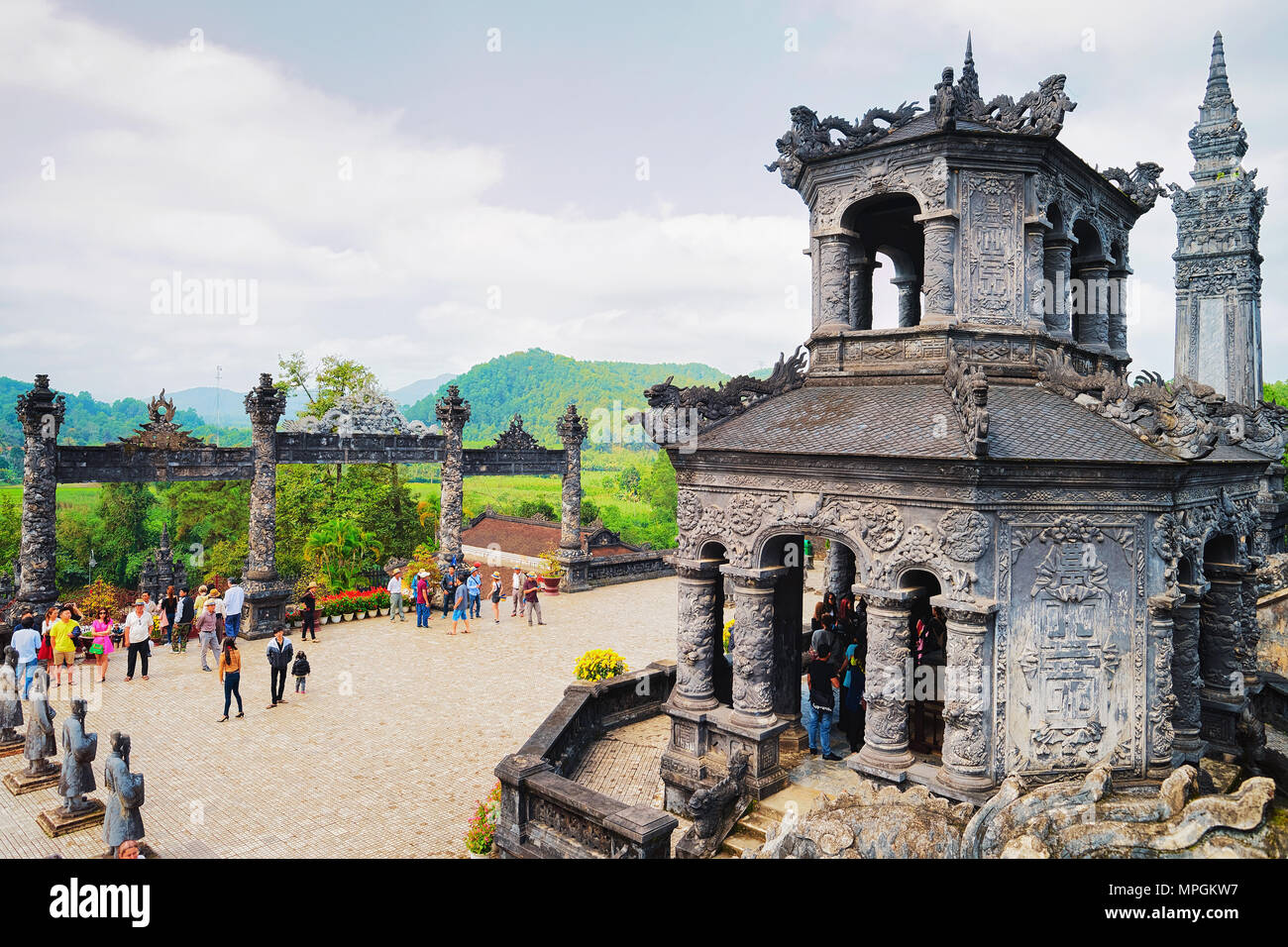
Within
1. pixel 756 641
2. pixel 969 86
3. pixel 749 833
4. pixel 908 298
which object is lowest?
pixel 749 833

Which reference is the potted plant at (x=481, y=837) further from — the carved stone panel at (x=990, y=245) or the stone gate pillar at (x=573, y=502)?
the stone gate pillar at (x=573, y=502)

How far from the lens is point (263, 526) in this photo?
24047mm

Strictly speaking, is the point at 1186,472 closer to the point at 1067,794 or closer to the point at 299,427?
the point at 1067,794

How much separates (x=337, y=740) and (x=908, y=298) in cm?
1519

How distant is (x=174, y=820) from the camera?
1116 cm

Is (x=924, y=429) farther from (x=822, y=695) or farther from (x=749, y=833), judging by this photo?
(x=749, y=833)

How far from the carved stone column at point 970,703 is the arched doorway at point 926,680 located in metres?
0.72

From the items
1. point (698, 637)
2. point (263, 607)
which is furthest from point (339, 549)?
point (698, 637)

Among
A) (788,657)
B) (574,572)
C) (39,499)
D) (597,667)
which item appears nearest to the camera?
(788,657)

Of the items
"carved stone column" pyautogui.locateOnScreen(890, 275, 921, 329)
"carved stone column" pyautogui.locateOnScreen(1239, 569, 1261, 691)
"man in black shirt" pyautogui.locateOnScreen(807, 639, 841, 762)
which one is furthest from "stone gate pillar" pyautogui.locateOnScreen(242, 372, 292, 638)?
"carved stone column" pyautogui.locateOnScreen(1239, 569, 1261, 691)

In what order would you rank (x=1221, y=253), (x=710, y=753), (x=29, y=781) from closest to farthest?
(x=710, y=753), (x=29, y=781), (x=1221, y=253)

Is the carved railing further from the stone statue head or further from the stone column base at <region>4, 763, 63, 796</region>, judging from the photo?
the stone column base at <region>4, 763, 63, 796</region>

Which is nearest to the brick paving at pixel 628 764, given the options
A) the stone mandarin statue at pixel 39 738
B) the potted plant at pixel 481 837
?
the potted plant at pixel 481 837

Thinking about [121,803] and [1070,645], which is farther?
[1070,645]
